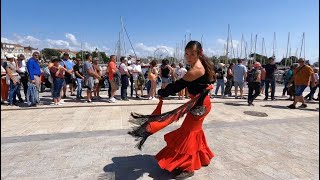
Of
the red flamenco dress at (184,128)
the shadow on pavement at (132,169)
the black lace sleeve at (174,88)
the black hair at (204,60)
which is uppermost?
the black hair at (204,60)

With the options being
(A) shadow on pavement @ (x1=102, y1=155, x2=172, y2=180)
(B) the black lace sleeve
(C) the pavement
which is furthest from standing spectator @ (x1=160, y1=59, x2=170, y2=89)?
(B) the black lace sleeve

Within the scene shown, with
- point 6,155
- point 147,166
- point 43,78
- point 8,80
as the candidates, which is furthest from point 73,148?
point 43,78

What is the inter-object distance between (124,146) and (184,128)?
1.70 metres

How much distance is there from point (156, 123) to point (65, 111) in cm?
554

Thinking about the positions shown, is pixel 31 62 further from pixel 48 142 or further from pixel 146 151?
pixel 146 151

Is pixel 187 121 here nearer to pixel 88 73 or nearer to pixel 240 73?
pixel 88 73

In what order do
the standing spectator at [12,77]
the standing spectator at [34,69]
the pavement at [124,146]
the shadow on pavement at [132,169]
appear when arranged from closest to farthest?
1. the shadow on pavement at [132,169]
2. the pavement at [124,146]
3. the standing spectator at [34,69]
4. the standing spectator at [12,77]

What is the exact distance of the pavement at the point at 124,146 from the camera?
3.86m

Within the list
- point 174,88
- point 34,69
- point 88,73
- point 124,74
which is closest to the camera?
point 174,88

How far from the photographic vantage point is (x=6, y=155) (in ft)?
14.7

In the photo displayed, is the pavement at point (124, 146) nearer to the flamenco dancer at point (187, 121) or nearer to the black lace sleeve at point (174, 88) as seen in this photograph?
the flamenco dancer at point (187, 121)

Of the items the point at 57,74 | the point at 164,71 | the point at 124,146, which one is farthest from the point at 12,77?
the point at 124,146

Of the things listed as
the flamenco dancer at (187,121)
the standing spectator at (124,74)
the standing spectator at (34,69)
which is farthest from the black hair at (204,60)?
the standing spectator at (124,74)

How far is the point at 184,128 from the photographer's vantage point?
12.0 feet
